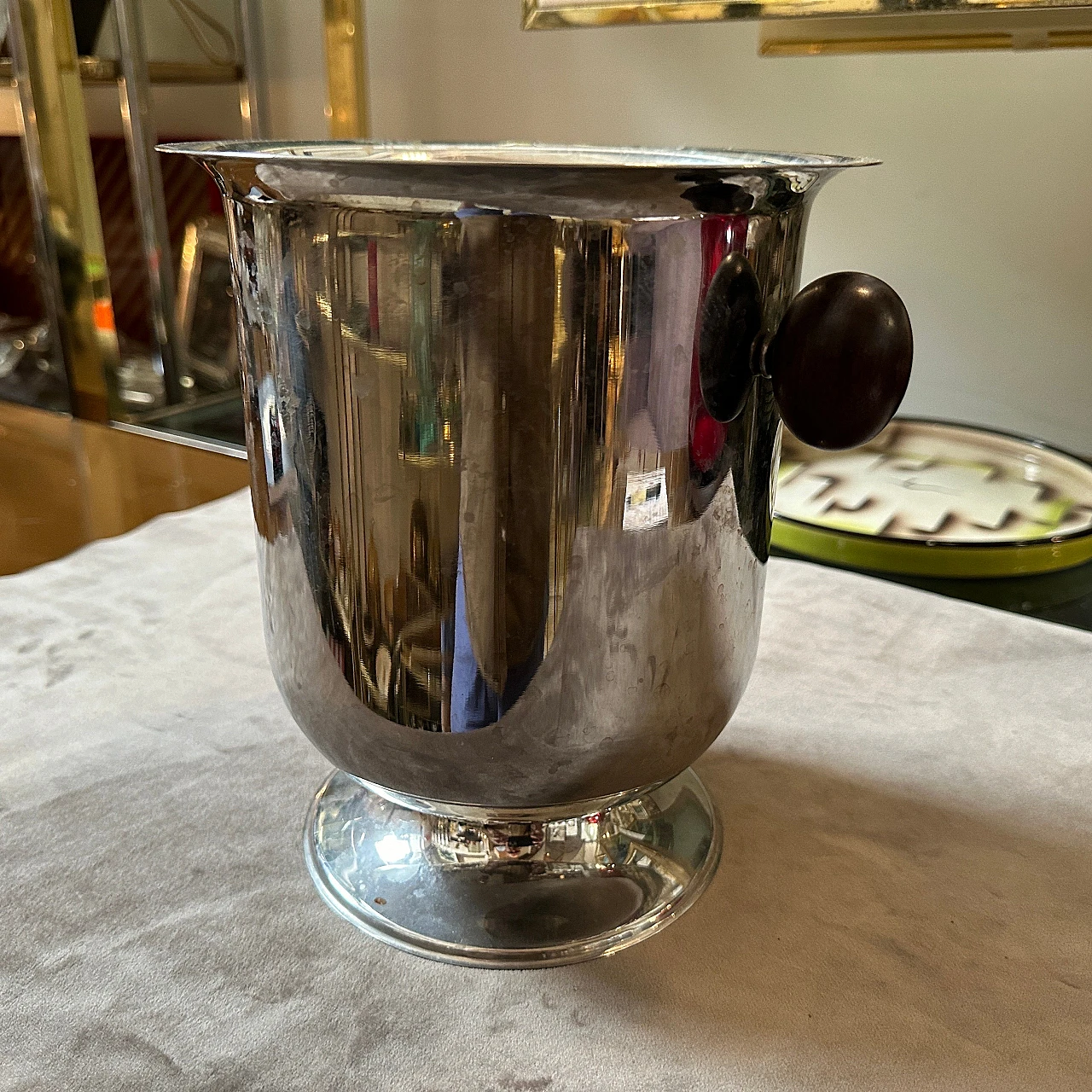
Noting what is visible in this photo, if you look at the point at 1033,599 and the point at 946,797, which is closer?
the point at 946,797

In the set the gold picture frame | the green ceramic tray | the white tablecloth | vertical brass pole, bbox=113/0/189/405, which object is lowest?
the white tablecloth

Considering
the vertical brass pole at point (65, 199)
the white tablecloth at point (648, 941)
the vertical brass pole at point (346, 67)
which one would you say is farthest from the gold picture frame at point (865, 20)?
the vertical brass pole at point (65, 199)

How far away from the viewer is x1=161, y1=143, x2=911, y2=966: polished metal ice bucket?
29 cm

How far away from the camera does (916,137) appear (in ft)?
2.53

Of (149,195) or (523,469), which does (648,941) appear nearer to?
(523,469)

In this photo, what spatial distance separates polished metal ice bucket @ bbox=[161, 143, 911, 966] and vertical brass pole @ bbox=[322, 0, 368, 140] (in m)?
0.59

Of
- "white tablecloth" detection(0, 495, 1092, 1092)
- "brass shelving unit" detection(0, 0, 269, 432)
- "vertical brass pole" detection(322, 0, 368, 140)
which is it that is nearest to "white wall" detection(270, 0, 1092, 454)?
"vertical brass pole" detection(322, 0, 368, 140)

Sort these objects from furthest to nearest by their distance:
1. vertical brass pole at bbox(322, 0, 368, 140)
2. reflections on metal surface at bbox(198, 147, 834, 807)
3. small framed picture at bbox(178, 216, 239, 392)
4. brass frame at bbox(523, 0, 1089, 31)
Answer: small framed picture at bbox(178, 216, 239, 392) → vertical brass pole at bbox(322, 0, 368, 140) → brass frame at bbox(523, 0, 1089, 31) → reflections on metal surface at bbox(198, 147, 834, 807)

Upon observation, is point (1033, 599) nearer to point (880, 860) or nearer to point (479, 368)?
point (880, 860)

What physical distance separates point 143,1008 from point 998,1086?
26 cm

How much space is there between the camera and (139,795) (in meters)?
0.44

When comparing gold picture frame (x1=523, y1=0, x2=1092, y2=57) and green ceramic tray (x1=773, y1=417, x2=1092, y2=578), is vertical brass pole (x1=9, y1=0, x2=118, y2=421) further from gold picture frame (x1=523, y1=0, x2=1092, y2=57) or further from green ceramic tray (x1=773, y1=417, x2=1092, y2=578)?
green ceramic tray (x1=773, y1=417, x2=1092, y2=578)

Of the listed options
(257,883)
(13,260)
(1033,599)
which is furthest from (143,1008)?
(13,260)

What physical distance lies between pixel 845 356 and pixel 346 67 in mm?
765
